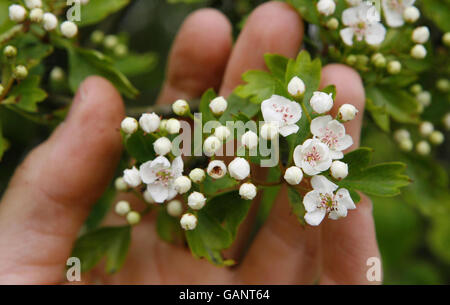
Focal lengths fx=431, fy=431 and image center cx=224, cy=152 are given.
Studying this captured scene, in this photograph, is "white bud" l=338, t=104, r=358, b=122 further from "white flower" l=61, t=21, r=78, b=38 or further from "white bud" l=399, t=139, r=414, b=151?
"white flower" l=61, t=21, r=78, b=38

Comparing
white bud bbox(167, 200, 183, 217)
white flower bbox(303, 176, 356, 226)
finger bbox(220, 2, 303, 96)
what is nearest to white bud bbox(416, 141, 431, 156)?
finger bbox(220, 2, 303, 96)

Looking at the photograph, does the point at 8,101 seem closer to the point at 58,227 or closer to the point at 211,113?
the point at 58,227

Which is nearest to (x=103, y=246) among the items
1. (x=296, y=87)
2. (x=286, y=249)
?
(x=286, y=249)

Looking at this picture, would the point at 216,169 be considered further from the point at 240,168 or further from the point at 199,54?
the point at 199,54

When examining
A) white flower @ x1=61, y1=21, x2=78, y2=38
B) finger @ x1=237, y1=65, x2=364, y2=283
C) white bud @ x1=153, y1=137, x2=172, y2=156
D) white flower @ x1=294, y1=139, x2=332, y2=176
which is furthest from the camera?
finger @ x1=237, y1=65, x2=364, y2=283
